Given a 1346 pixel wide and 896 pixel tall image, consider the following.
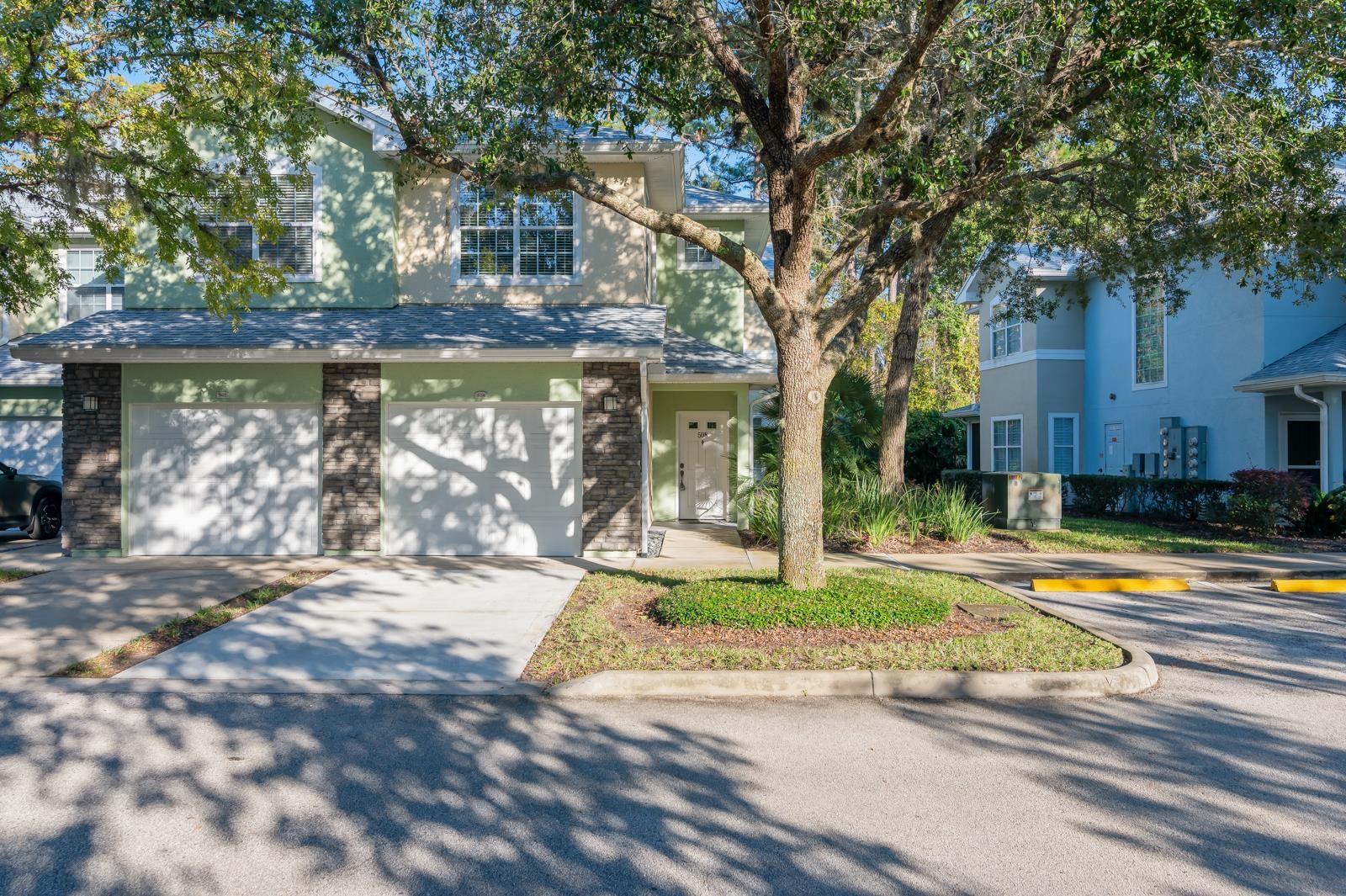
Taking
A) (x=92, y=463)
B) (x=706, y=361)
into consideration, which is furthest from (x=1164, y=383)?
(x=92, y=463)

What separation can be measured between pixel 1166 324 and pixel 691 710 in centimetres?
1883

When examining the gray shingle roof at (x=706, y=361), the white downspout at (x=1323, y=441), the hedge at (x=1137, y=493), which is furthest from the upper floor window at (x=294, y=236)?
the white downspout at (x=1323, y=441)

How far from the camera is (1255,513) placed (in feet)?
52.5

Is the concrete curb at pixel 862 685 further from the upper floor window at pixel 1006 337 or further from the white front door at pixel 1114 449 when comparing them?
the upper floor window at pixel 1006 337

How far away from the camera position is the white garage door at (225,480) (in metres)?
14.1

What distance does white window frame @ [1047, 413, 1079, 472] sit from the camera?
24.5m

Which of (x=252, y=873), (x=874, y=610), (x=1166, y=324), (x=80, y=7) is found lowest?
(x=252, y=873)

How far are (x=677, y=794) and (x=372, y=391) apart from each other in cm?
1018

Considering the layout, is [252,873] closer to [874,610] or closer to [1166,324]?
[874,610]

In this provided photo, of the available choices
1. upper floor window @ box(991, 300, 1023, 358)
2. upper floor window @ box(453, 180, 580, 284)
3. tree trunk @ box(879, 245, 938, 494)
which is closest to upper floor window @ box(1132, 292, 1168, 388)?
upper floor window @ box(991, 300, 1023, 358)

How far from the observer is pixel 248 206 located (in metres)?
12.7

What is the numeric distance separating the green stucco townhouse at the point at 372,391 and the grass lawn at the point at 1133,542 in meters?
6.74

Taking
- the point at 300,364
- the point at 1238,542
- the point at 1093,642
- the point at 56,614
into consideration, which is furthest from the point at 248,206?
the point at 1238,542

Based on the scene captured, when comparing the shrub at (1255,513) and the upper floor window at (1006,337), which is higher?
the upper floor window at (1006,337)
